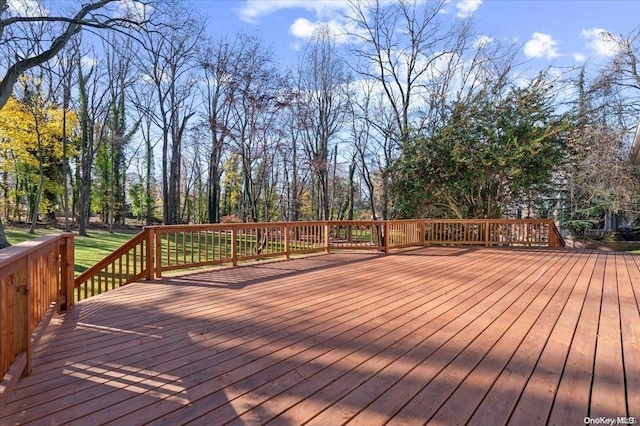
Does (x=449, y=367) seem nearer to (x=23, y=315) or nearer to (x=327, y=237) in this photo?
(x=23, y=315)

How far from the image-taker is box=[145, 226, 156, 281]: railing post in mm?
4969

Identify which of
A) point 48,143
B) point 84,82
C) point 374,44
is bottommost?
point 48,143

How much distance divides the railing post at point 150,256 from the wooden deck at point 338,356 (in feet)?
1.73

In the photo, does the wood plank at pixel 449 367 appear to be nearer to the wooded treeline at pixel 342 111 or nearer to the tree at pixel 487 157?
the tree at pixel 487 157

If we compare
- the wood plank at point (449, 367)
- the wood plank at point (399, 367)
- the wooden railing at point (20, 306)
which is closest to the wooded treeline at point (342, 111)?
the wooden railing at point (20, 306)

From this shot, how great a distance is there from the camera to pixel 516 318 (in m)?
3.26

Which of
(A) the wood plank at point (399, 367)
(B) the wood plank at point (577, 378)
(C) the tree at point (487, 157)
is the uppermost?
(C) the tree at point (487, 157)

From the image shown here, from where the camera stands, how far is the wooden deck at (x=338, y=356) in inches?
68.9

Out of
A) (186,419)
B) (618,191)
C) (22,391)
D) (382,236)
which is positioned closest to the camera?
(186,419)

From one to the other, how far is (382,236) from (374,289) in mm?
4979

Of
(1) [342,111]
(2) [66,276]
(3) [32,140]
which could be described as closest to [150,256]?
(2) [66,276]

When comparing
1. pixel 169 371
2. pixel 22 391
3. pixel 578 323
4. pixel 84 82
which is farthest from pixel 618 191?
pixel 84 82

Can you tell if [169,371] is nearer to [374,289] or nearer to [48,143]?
[374,289]

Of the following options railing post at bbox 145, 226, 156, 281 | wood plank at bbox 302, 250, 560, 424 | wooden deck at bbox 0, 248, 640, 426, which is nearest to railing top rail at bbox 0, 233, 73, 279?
A: wooden deck at bbox 0, 248, 640, 426
